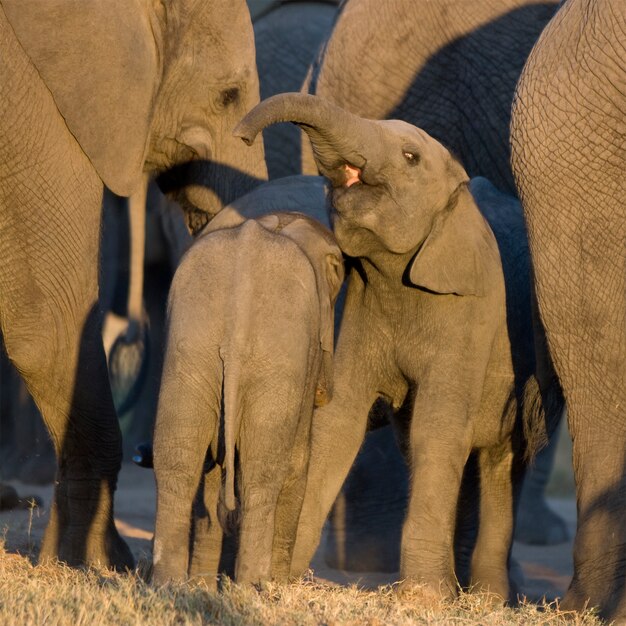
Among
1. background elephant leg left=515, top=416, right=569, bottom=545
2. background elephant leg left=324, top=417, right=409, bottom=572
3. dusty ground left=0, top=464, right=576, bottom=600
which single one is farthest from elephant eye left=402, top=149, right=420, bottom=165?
background elephant leg left=515, top=416, right=569, bottom=545

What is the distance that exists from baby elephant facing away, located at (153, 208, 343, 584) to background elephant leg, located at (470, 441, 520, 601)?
0.94 meters

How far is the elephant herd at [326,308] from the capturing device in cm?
438

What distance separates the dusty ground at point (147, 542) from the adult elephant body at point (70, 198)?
0.34m

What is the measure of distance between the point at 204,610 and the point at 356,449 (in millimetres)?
1003

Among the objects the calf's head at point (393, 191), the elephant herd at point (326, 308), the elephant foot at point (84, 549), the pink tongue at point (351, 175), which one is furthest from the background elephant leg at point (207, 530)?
the pink tongue at point (351, 175)

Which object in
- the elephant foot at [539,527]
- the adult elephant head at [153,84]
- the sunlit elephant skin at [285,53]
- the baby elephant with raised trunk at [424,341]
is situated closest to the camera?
the baby elephant with raised trunk at [424,341]

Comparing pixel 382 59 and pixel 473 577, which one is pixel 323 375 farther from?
pixel 382 59

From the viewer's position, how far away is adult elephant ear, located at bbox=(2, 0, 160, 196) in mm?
5191

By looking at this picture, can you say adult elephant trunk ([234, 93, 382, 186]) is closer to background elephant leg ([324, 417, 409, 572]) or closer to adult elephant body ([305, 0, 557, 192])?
adult elephant body ([305, 0, 557, 192])

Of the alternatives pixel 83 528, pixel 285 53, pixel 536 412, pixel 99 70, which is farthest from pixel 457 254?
pixel 285 53

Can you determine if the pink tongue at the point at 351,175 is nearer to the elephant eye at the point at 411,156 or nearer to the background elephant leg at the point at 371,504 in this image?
the elephant eye at the point at 411,156

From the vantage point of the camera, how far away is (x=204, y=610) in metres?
4.09

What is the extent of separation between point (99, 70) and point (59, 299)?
0.68m

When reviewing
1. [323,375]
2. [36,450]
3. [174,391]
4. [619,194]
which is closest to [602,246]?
[619,194]
